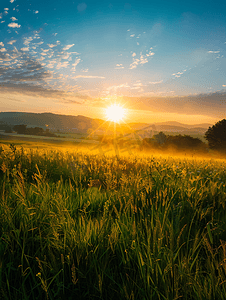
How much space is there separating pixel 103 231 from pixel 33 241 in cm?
78

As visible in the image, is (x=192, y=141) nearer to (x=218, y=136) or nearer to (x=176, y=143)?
(x=176, y=143)

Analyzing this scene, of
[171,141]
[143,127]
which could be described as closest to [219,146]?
[171,141]

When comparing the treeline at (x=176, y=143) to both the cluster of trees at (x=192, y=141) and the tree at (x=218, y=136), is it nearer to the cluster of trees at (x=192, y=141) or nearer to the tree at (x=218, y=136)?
the cluster of trees at (x=192, y=141)

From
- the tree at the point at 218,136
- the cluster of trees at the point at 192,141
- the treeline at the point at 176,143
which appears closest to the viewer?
the tree at the point at 218,136

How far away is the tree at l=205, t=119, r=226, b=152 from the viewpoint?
32.2 m

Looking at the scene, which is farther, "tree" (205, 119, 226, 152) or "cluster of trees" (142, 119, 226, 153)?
"cluster of trees" (142, 119, 226, 153)

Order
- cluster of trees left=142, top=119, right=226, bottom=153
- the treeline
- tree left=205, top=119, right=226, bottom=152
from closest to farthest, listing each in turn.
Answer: tree left=205, top=119, right=226, bottom=152
cluster of trees left=142, top=119, right=226, bottom=153
the treeline

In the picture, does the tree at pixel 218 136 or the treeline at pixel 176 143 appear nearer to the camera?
the tree at pixel 218 136

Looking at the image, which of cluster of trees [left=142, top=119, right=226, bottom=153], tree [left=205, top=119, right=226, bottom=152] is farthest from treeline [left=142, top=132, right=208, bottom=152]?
tree [left=205, top=119, right=226, bottom=152]

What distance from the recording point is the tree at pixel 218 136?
3225cm

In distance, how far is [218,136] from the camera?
108 ft

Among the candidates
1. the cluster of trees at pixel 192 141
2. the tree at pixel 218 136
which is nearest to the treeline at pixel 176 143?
the cluster of trees at pixel 192 141

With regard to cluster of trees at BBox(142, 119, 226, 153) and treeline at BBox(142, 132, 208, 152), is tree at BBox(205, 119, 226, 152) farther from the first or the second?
treeline at BBox(142, 132, 208, 152)

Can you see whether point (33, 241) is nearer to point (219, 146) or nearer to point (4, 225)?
point (4, 225)
